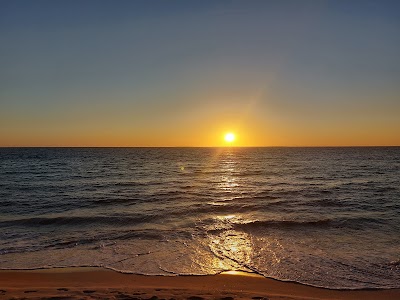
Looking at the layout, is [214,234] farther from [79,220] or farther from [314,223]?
[79,220]

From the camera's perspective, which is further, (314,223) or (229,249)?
(314,223)

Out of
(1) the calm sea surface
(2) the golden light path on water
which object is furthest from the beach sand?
(2) the golden light path on water

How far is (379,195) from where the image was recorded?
27438 millimetres

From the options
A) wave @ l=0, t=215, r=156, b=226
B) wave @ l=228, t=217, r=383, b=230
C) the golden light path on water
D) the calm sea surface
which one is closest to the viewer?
the calm sea surface

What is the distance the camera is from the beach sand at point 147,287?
28.4 feet

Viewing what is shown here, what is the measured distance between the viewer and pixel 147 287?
9445 millimetres

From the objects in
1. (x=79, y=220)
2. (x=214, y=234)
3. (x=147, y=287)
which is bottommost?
(x=79, y=220)

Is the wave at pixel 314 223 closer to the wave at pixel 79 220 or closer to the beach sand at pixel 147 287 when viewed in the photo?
the wave at pixel 79 220

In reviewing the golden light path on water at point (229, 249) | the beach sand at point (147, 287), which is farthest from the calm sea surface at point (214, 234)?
the beach sand at point (147, 287)

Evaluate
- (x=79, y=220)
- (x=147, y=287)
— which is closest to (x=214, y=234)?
(x=147, y=287)

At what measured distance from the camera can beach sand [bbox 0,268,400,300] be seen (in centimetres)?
866

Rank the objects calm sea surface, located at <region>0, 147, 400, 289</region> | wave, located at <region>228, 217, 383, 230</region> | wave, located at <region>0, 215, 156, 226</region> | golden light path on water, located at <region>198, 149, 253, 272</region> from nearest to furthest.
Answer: calm sea surface, located at <region>0, 147, 400, 289</region> < golden light path on water, located at <region>198, 149, 253, 272</region> < wave, located at <region>228, 217, 383, 230</region> < wave, located at <region>0, 215, 156, 226</region>

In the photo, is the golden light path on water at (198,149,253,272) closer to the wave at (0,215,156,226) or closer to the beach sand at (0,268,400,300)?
the beach sand at (0,268,400,300)

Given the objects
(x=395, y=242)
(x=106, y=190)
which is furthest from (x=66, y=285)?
(x=106, y=190)
